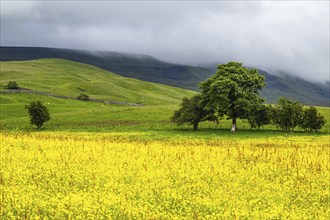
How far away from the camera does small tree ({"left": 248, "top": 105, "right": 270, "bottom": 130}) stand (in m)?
77.8

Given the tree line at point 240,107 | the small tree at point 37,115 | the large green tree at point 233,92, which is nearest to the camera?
the large green tree at point 233,92

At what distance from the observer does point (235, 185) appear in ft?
65.2

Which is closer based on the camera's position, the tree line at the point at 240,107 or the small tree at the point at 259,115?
the tree line at the point at 240,107

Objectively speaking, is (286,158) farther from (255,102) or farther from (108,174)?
(255,102)

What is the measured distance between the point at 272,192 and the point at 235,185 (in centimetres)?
189

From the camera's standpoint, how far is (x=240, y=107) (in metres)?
76.4

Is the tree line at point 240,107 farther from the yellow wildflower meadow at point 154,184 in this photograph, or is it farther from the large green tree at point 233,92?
the yellow wildflower meadow at point 154,184

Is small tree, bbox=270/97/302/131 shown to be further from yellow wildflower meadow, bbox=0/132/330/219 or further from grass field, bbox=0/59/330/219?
yellow wildflower meadow, bbox=0/132/330/219

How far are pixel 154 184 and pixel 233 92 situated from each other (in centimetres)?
6061

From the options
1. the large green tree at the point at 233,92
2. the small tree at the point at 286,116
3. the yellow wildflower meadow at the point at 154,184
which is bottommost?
the yellow wildflower meadow at the point at 154,184

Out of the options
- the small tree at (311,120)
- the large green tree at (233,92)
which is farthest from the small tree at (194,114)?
the small tree at (311,120)

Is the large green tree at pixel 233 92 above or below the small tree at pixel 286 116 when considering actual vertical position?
above

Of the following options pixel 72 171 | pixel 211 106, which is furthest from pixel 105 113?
pixel 72 171

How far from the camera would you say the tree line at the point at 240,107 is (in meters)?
76.6
